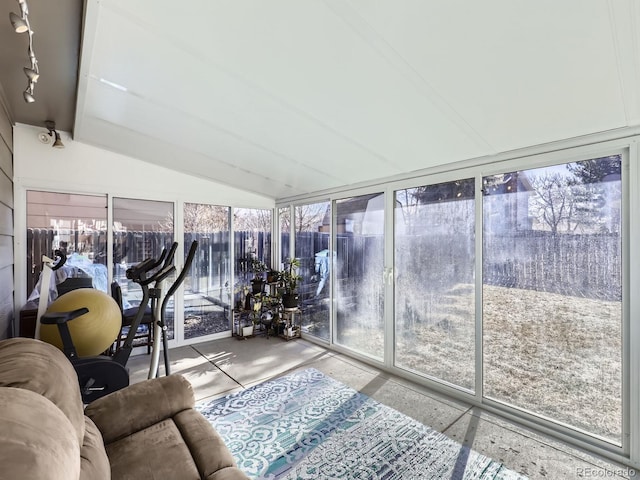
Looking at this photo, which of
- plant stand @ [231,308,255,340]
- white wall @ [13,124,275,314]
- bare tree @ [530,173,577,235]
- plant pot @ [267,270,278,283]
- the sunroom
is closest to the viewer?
the sunroom

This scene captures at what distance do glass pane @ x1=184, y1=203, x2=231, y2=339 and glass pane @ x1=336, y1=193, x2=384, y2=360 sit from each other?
161cm

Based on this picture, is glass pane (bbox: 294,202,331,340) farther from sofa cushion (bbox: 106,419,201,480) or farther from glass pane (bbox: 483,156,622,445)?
sofa cushion (bbox: 106,419,201,480)

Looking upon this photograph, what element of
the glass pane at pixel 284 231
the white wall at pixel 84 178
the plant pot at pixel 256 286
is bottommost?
the plant pot at pixel 256 286

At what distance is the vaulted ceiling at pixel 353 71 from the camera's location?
1.36m

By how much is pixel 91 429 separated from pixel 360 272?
9.73 feet

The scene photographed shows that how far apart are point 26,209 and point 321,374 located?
362 centimetres

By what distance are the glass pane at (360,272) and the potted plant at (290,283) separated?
534 millimetres

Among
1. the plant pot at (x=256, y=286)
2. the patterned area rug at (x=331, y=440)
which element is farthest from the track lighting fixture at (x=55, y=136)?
the patterned area rug at (x=331, y=440)

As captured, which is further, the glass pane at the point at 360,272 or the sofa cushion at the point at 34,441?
the glass pane at the point at 360,272

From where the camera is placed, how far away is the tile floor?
205 cm

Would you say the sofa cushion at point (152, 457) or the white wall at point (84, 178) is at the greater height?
the white wall at point (84, 178)

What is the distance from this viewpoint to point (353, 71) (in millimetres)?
1737

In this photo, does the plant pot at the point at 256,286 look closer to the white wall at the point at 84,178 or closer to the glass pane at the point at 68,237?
the white wall at the point at 84,178

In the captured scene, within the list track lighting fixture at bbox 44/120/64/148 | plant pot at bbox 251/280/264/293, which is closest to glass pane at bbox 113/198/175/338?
track lighting fixture at bbox 44/120/64/148
